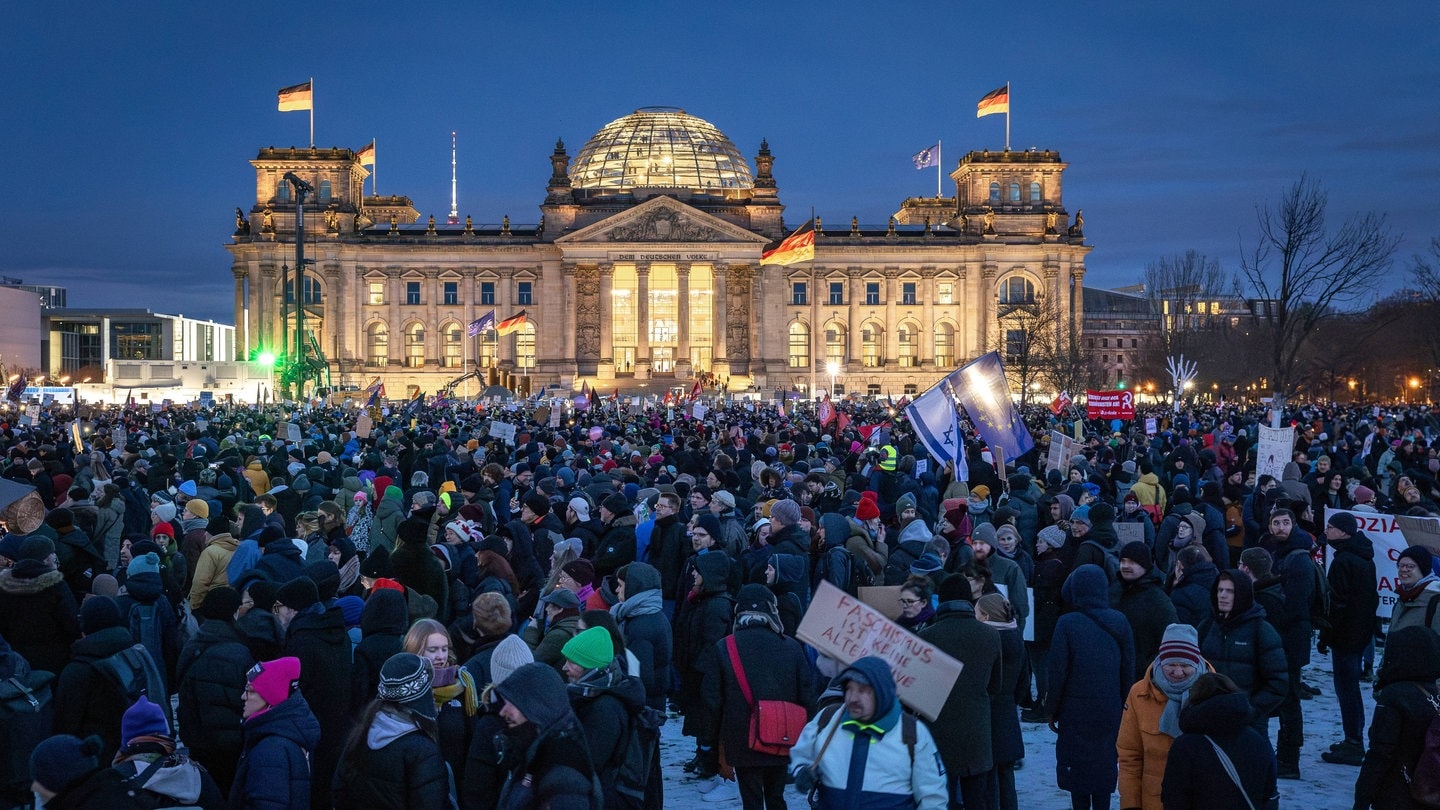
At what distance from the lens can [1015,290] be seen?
8806 cm

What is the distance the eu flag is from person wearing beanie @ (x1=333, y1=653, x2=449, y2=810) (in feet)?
43.9

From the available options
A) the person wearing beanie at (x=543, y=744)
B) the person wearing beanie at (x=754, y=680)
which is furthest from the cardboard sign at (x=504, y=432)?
the person wearing beanie at (x=543, y=744)

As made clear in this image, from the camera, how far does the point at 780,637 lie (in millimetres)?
7723

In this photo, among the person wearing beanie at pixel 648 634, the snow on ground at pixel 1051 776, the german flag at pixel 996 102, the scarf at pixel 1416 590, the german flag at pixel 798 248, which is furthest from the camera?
the german flag at pixel 996 102

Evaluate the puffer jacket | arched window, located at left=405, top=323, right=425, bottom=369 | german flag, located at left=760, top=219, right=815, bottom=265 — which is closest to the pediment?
arched window, located at left=405, top=323, right=425, bottom=369

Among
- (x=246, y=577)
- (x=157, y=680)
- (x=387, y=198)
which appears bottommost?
(x=157, y=680)

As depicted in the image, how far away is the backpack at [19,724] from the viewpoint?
7.38 m

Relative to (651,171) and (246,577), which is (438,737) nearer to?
(246,577)

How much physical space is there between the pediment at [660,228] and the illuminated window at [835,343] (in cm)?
805

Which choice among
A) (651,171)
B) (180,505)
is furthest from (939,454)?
(651,171)

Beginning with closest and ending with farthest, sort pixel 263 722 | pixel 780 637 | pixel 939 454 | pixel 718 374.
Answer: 1. pixel 263 722
2. pixel 780 637
3. pixel 939 454
4. pixel 718 374

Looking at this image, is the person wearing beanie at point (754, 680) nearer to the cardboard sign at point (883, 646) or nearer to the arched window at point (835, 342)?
the cardboard sign at point (883, 646)

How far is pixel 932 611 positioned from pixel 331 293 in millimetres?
83441

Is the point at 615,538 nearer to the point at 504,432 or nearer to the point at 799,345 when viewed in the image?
the point at 504,432
